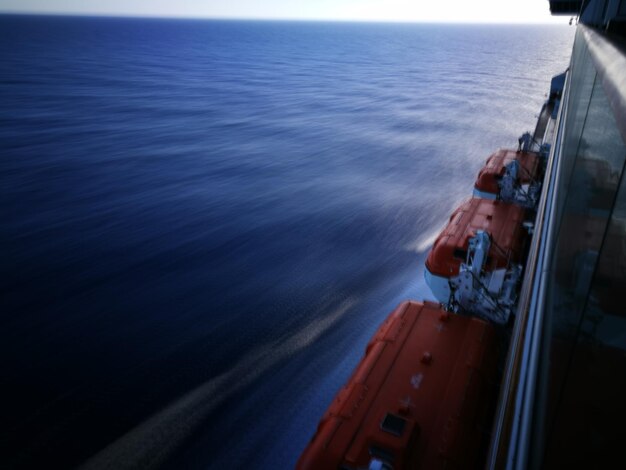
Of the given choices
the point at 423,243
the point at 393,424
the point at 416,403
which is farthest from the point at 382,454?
the point at 423,243

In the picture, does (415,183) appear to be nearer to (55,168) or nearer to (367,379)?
(367,379)

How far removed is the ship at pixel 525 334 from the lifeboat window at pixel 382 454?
0.01m

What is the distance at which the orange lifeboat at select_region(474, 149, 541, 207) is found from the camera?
1215 cm

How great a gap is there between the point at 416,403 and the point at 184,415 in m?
6.02

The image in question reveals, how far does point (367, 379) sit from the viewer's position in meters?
6.28

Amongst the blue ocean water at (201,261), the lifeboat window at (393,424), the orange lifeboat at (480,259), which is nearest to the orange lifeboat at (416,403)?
the lifeboat window at (393,424)

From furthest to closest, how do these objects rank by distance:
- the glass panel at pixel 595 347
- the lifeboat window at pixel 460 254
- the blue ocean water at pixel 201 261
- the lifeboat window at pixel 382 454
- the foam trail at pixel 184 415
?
the lifeboat window at pixel 460 254, the blue ocean water at pixel 201 261, the foam trail at pixel 184 415, the lifeboat window at pixel 382 454, the glass panel at pixel 595 347

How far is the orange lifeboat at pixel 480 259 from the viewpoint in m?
8.05

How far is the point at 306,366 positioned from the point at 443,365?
16.6 ft

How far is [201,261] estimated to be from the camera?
49.8ft

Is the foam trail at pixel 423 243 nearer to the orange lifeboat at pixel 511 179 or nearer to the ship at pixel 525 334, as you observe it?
the orange lifeboat at pixel 511 179

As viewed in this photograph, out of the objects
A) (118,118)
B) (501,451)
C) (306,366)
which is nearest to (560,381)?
(501,451)

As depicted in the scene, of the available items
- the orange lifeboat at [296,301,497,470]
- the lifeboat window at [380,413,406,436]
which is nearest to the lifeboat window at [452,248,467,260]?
the orange lifeboat at [296,301,497,470]

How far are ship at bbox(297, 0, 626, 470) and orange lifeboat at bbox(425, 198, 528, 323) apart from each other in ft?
0.11
